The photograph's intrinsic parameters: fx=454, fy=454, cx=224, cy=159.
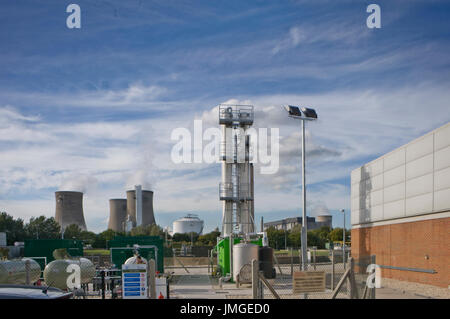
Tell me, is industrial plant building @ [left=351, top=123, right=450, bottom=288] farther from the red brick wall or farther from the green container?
the green container

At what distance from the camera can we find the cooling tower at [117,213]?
95025 mm

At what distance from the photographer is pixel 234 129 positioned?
33875 mm

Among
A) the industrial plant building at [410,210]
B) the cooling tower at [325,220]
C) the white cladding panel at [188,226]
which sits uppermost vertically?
the industrial plant building at [410,210]

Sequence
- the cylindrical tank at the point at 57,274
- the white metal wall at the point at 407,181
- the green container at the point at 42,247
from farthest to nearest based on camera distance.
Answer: the green container at the point at 42,247 → the white metal wall at the point at 407,181 → the cylindrical tank at the point at 57,274

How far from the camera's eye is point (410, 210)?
2462 cm

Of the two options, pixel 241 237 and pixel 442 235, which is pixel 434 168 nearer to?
pixel 442 235

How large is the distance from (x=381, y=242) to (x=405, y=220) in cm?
397

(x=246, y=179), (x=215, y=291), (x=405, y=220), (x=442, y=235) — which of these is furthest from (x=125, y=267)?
(x=246, y=179)

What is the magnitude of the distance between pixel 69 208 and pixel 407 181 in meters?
66.9

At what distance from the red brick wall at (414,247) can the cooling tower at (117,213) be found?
71.3m

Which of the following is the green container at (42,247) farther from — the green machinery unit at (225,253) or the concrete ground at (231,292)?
the green machinery unit at (225,253)

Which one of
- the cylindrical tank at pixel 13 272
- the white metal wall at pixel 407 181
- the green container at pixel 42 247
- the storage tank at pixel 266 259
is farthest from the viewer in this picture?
the green container at pixel 42 247

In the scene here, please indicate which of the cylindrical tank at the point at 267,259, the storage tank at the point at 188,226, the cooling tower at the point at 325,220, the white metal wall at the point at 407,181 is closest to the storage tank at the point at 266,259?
the cylindrical tank at the point at 267,259

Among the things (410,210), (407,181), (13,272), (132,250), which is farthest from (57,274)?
→ (407,181)
